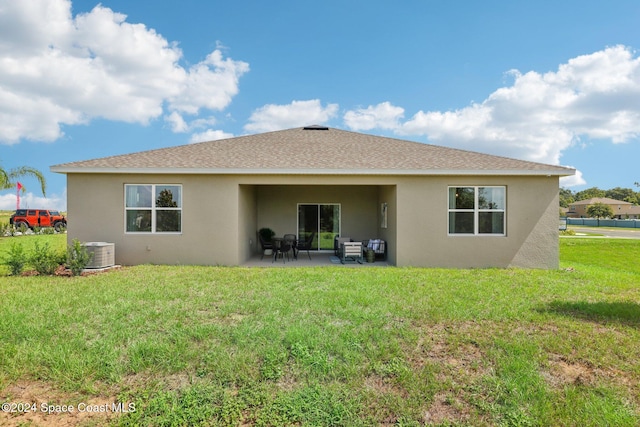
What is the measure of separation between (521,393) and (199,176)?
10126 millimetres

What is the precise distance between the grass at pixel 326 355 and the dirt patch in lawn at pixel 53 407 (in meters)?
0.02

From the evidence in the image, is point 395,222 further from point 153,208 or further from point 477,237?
point 153,208

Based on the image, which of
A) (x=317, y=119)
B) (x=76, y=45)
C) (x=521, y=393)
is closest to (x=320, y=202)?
(x=317, y=119)

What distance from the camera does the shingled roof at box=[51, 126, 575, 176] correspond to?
35.6 ft

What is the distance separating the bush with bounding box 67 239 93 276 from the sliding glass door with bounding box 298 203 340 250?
776 cm

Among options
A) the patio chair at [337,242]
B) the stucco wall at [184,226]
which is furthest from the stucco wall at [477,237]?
the stucco wall at [184,226]

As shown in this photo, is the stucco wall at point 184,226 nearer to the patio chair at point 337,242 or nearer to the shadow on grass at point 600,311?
the patio chair at point 337,242

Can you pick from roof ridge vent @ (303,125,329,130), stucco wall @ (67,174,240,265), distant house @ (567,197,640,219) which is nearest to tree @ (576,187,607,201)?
distant house @ (567,197,640,219)

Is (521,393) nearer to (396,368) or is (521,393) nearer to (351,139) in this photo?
(396,368)

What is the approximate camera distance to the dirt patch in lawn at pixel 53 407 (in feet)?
10.9

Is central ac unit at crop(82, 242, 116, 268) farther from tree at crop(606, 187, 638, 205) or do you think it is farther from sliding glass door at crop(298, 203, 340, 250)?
tree at crop(606, 187, 638, 205)

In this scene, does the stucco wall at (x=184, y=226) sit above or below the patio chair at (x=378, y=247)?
above

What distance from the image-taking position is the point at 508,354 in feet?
14.5

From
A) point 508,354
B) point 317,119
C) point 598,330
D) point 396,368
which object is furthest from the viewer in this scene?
point 317,119
